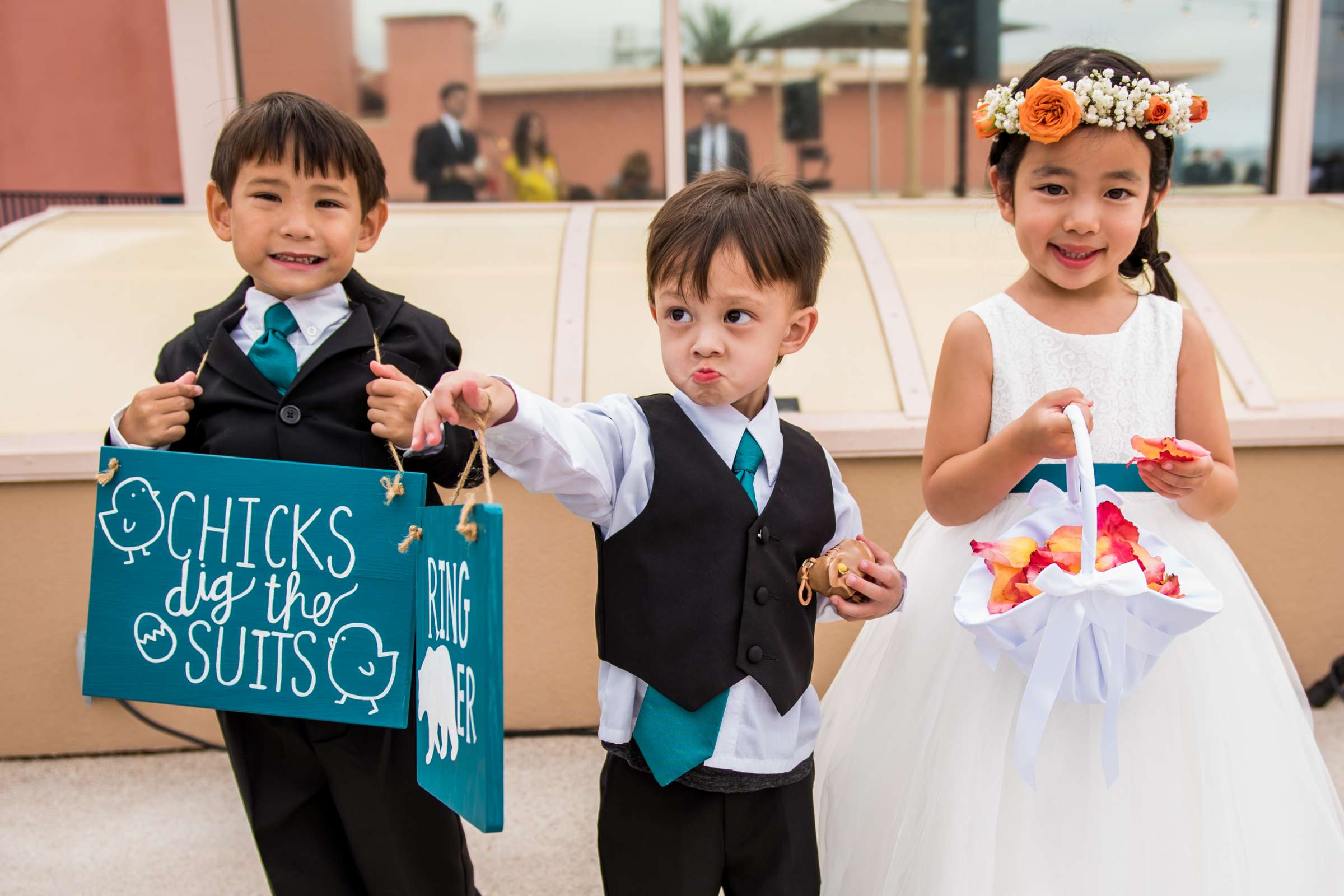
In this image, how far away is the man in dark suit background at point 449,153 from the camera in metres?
4.30

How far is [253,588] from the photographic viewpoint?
1.53 m

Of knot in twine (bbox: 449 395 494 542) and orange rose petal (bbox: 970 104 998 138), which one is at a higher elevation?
orange rose petal (bbox: 970 104 998 138)

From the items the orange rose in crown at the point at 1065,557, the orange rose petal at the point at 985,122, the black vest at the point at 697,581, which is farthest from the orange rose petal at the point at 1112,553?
the orange rose petal at the point at 985,122

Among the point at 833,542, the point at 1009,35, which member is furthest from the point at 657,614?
the point at 1009,35

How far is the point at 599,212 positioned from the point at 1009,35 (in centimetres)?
210

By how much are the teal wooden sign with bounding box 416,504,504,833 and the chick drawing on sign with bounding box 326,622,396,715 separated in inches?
6.0

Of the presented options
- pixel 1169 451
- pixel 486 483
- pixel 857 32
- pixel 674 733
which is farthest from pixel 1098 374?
pixel 857 32

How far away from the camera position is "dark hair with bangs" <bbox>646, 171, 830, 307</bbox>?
138 centimetres

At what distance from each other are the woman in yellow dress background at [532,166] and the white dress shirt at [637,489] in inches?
122

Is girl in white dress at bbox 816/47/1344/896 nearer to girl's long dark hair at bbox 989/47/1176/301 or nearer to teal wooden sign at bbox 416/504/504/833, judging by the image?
girl's long dark hair at bbox 989/47/1176/301

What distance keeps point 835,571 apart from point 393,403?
670mm

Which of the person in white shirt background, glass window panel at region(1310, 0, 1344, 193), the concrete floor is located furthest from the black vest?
glass window panel at region(1310, 0, 1344, 193)

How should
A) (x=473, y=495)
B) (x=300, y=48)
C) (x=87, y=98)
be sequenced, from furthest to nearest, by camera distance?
(x=87, y=98), (x=300, y=48), (x=473, y=495)

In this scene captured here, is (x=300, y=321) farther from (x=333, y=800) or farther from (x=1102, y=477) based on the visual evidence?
(x=1102, y=477)
